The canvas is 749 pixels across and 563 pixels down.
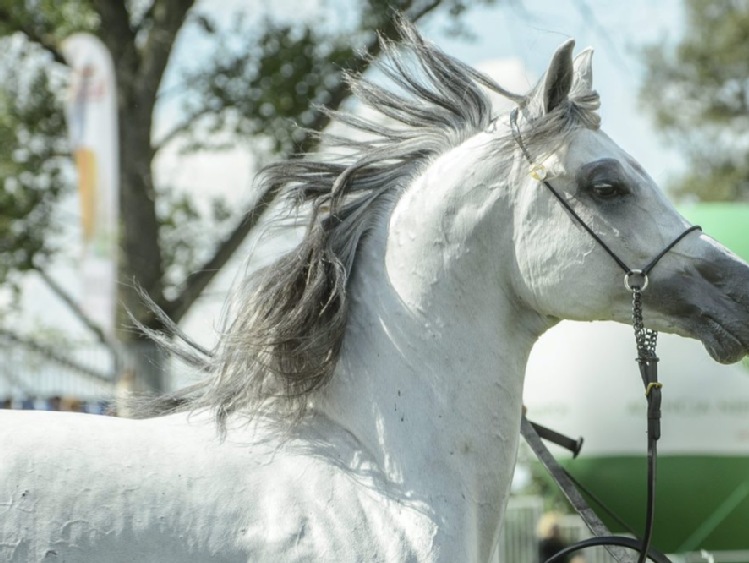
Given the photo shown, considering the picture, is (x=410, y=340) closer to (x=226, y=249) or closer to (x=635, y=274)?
(x=635, y=274)

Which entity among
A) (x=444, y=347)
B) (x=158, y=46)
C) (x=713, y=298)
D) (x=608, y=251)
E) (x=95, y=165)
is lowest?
(x=444, y=347)

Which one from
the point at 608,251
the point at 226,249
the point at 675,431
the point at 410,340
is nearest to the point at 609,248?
the point at 608,251

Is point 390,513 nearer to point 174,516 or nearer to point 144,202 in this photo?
point 174,516

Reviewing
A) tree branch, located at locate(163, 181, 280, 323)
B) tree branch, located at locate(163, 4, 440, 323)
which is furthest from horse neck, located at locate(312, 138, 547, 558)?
tree branch, located at locate(163, 4, 440, 323)

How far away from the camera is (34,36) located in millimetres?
16469

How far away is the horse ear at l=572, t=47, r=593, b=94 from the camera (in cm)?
366

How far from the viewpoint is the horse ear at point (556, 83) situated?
3.51 meters

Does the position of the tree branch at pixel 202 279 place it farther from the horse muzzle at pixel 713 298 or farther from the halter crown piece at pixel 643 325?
the horse muzzle at pixel 713 298

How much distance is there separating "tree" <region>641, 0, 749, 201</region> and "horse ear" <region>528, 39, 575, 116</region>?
3619cm

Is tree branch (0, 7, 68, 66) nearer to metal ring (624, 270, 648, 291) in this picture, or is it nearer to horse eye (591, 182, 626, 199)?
horse eye (591, 182, 626, 199)

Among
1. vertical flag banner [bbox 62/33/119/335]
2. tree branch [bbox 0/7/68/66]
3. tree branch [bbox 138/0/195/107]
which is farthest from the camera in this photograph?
tree branch [bbox 0/7/68/66]

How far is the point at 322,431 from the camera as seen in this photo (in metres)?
3.42

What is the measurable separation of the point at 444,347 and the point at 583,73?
0.96m

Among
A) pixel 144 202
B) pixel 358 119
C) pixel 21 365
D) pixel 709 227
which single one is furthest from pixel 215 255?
pixel 358 119
